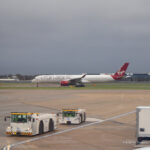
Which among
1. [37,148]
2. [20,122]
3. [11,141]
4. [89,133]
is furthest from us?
[89,133]

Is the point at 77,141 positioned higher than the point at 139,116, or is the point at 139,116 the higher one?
the point at 139,116

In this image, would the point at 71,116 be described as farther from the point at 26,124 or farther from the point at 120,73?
the point at 120,73

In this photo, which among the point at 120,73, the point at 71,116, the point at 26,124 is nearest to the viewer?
the point at 26,124

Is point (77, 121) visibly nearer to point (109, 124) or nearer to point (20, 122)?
point (109, 124)

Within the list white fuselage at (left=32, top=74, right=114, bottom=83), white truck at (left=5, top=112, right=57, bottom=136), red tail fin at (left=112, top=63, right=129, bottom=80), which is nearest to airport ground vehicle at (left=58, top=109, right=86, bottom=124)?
white truck at (left=5, top=112, right=57, bottom=136)

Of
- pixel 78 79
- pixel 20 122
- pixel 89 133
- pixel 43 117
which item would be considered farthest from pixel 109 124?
pixel 78 79

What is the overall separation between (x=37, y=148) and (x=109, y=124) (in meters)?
9.89

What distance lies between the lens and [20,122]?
18.9 meters

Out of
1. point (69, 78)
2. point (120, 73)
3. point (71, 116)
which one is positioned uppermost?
point (120, 73)

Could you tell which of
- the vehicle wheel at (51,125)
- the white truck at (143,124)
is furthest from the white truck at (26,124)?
the white truck at (143,124)

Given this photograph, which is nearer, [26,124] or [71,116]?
[26,124]

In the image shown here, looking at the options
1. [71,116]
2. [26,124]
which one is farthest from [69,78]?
[26,124]

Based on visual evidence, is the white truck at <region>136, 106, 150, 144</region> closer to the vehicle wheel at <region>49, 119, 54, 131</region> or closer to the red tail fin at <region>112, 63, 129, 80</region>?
the vehicle wheel at <region>49, 119, 54, 131</region>

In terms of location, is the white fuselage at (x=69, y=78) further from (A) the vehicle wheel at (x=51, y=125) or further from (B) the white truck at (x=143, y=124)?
(B) the white truck at (x=143, y=124)
